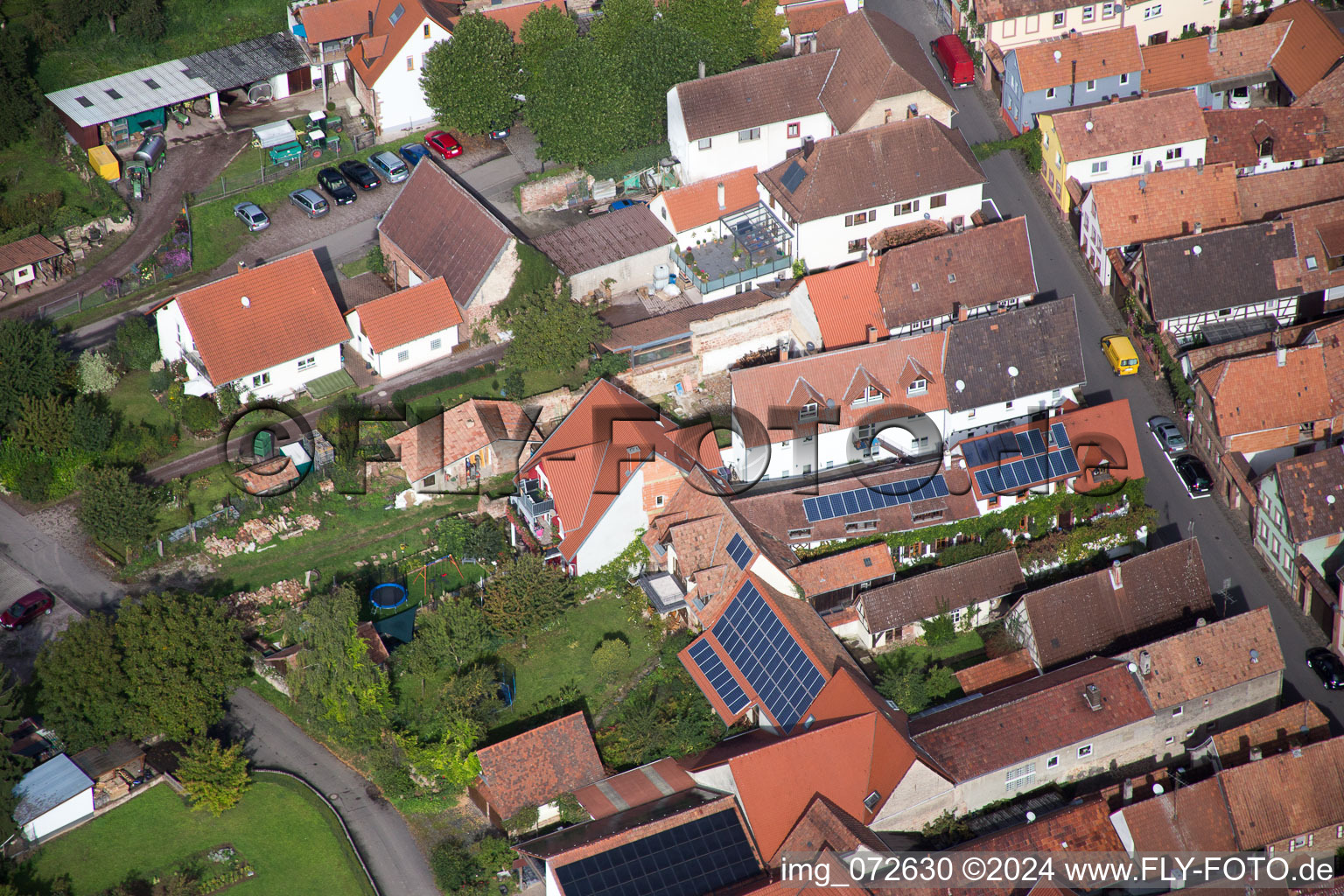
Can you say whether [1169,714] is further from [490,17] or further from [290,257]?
[490,17]

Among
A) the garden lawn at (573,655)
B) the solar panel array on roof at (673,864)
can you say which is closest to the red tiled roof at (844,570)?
the garden lawn at (573,655)

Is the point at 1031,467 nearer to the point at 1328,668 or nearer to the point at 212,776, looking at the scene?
the point at 1328,668

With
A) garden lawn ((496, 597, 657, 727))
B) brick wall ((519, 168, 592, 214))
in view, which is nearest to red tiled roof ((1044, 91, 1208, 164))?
brick wall ((519, 168, 592, 214))

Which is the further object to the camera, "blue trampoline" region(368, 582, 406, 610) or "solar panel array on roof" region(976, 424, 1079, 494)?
"solar panel array on roof" region(976, 424, 1079, 494)

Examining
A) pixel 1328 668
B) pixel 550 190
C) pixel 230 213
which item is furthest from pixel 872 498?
pixel 230 213

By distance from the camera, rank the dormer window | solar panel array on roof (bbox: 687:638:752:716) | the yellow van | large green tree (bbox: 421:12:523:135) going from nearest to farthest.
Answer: solar panel array on roof (bbox: 687:638:752:716) → the dormer window → the yellow van → large green tree (bbox: 421:12:523:135)

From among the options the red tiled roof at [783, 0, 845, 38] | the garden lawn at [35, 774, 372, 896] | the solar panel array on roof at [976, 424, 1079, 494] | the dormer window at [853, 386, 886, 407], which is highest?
the red tiled roof at [783, 0, 845, 38]

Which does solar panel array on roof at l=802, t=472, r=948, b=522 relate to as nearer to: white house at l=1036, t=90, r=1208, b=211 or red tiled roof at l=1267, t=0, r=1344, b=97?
white house at l=1036, t=90, r=1208, b=211

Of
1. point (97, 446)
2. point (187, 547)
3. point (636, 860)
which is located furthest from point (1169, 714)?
point (97, 446)
